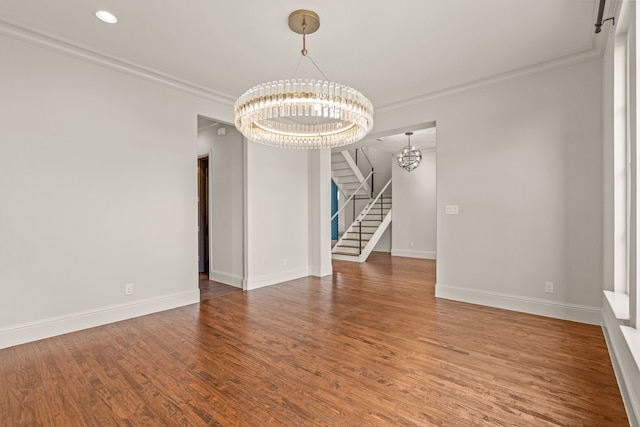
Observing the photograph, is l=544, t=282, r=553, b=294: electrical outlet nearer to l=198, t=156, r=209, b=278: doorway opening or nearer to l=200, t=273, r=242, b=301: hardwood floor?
l=200, t=273, r=242, b=301: hardwood floor

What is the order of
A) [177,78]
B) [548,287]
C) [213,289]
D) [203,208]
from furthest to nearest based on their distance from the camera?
[203,208] < [213,289] < [177,78] < [548,287]

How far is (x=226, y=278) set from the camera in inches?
216

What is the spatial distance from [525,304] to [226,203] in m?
4.67

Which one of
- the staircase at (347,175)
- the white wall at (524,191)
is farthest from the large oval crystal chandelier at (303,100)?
the staircase at (347,175)

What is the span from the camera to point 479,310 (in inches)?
156

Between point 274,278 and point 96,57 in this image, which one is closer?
point 96,57

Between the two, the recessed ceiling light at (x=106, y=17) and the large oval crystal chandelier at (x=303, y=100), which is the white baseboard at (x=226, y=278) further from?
the recessed ceiling light at (x=106, y=17)

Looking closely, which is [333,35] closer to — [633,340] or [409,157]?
[633,340]

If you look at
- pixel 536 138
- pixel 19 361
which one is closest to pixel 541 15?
pixel 536 138

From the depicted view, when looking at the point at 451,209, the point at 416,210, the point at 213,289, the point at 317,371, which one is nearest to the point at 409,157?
the point at 416,210

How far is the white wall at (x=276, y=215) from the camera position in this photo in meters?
5.15

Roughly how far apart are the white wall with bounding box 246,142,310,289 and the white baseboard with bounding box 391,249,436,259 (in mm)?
3799

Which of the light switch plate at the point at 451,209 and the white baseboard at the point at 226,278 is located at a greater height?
the light switch plate at the point at 451,209

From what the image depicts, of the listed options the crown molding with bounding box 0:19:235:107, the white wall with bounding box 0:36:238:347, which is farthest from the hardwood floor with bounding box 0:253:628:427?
the crown molding with bounding box 0:19:235:107
